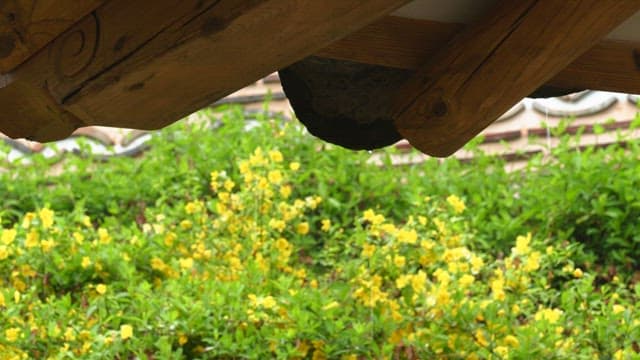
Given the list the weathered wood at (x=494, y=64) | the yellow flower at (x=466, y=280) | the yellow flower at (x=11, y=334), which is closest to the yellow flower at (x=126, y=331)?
the yellow flower at (x=11, y=334)

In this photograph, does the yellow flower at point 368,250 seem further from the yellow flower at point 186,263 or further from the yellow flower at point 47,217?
the yellow flower at point 47,217

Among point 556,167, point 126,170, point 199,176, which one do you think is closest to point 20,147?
point 126,170

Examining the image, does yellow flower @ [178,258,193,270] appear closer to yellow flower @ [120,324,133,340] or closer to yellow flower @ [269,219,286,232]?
yellow flower @ [269,219,286,232]

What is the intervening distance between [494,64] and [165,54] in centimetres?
50

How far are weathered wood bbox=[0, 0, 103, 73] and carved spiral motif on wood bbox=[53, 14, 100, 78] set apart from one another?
1 centimetres

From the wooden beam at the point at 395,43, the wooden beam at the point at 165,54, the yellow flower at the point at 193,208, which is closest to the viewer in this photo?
the wooden beam at the point at 165,54

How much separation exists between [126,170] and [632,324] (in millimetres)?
2959

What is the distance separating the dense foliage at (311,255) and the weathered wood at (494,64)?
2.55m

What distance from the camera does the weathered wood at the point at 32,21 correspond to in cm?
164

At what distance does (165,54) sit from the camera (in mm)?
1641

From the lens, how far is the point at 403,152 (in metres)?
6.73

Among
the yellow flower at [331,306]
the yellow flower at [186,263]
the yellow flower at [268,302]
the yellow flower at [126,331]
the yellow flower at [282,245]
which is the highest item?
the yellow flower at [282,245]

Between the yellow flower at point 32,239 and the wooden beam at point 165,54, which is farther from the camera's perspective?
the yellow flower at point 32,239

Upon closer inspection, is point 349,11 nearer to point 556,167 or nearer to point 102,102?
point 102,102
